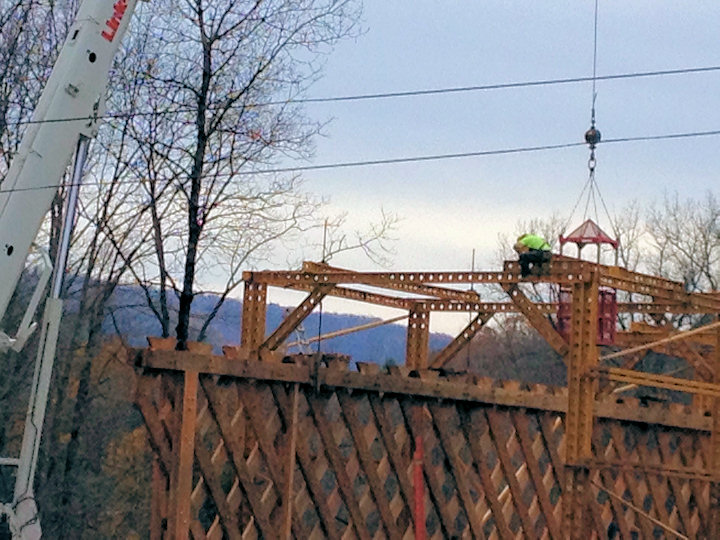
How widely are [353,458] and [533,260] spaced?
10.6ft

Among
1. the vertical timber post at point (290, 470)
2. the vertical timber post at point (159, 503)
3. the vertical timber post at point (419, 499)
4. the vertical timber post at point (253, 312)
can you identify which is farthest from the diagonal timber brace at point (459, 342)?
the vertical timber post at point (159, 503)

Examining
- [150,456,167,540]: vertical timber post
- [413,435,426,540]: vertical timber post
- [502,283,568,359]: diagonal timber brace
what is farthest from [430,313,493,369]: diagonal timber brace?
[150,456,167,540]: vertical timber post

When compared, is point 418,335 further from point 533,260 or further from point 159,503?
point 159,503

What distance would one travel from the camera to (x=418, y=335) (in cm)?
1905

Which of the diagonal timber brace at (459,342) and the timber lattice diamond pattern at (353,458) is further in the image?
the diagonal timber brace at (459,342)

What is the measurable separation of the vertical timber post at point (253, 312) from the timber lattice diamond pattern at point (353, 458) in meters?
2.29

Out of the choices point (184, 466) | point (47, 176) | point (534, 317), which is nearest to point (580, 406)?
point (534, 317)

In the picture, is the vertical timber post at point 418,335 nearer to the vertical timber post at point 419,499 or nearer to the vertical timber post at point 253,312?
the vertical timber post at point 253,312

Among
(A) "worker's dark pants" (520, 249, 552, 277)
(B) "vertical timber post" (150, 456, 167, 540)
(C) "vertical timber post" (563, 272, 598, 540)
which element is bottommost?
(B) "vertical timber post" (150, 456, 167, 540)

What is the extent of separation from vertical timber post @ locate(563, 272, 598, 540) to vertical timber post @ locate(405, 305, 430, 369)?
13.3 ft

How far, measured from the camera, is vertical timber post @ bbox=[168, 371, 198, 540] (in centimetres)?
1169

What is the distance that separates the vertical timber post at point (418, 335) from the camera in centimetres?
1891

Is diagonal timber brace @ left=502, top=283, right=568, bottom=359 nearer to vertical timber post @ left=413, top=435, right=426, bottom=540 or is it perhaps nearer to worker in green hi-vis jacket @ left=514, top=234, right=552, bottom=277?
worker in green hi-vis jacket @ left=514, top=234, right=552, bottom=277

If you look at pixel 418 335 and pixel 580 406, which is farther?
pixel 418 335
